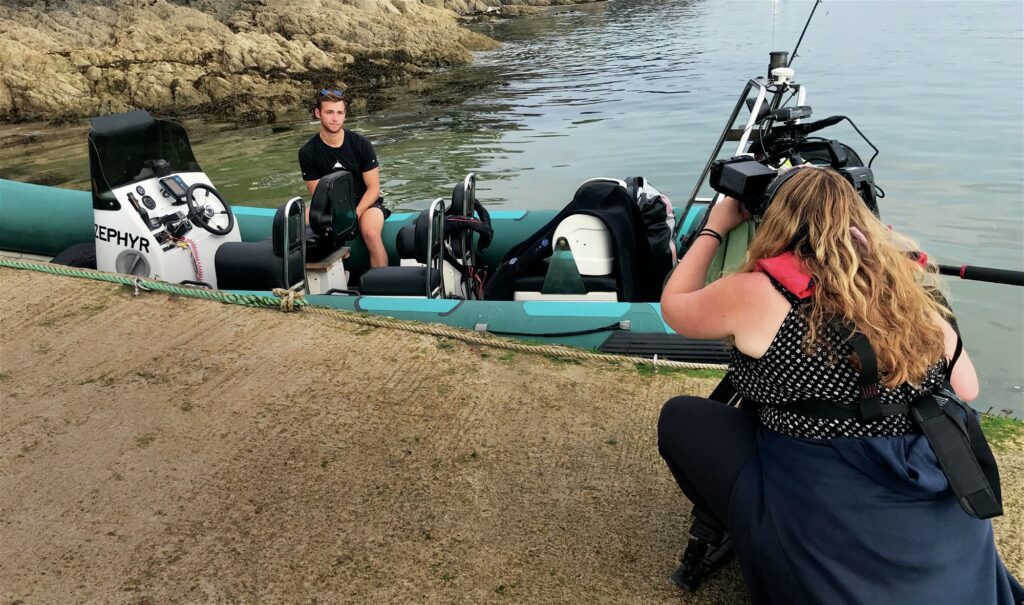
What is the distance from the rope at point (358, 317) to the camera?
10.8 ft

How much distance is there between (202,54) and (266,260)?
16.1 meters

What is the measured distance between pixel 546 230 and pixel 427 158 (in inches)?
316

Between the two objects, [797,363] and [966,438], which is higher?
[797,363]

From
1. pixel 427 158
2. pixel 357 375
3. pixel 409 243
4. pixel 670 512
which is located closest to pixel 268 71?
pixel 427 158

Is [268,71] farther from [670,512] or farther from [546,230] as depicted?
[670,512]

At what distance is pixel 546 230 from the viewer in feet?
13.8

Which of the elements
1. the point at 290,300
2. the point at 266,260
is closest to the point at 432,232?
the point at 290,300

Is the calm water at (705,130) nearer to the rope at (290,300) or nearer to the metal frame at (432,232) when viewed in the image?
the metal frame at (432,232)

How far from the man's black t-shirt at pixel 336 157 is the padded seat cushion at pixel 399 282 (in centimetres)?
88

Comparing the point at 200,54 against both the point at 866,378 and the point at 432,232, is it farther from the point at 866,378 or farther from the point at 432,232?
the point at 866,378

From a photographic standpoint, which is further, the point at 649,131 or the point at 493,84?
the point at 493,84

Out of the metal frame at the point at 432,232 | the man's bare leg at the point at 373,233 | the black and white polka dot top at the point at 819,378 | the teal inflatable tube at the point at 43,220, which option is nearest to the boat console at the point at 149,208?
the man's bare leg at the point at 373,233

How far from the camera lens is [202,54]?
1828 centimetres

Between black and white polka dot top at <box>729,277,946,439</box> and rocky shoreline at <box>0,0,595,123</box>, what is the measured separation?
49.7 feet
